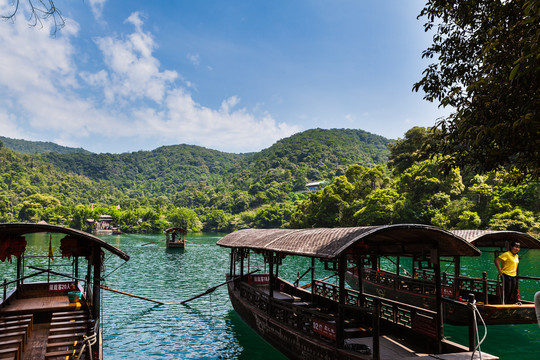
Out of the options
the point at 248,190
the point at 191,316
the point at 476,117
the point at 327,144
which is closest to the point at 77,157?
the point at 248,190

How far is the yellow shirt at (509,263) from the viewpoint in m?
9.48

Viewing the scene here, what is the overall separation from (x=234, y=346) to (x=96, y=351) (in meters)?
4.92

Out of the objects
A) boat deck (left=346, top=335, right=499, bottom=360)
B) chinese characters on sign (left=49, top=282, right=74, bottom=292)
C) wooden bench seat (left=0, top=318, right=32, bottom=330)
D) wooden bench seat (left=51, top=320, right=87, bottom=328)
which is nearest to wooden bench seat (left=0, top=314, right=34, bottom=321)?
wooden bench seat (left=0, top=318, right=32, bottom=330)

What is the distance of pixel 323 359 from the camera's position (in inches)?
278

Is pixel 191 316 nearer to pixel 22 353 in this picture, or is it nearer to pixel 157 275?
pixel 22 353

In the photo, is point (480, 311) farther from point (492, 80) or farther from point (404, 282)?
point (492, 80)

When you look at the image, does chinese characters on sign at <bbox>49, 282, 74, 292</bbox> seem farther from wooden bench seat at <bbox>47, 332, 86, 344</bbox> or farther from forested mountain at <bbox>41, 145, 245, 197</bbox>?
forested mountain at <bbox>41, 145, 245, 197</bbox>

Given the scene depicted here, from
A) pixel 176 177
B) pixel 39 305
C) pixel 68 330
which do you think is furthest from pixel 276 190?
pixel 68 330

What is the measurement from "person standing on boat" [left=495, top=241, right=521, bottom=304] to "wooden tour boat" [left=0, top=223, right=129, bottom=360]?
9.46 metres

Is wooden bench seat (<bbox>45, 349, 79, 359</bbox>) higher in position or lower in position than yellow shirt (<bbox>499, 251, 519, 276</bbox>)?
lower

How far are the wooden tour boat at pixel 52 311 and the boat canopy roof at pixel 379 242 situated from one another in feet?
12.7

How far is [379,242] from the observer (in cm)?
809

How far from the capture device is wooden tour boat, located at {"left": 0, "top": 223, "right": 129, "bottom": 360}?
620 centimetres

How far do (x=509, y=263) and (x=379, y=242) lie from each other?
13.8ft
